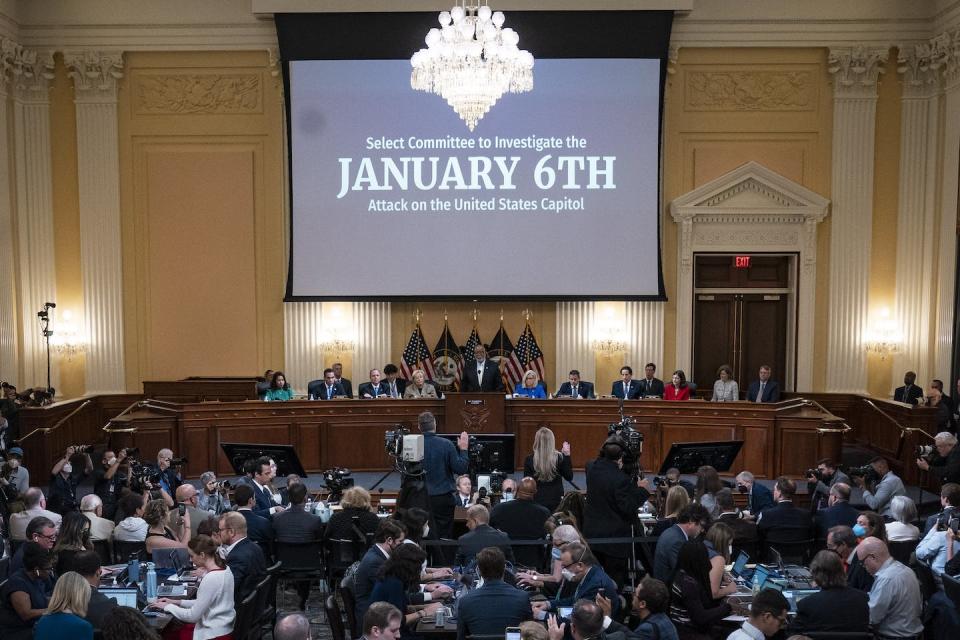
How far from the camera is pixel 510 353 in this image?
16.2 m

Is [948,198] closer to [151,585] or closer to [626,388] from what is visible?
[626,388]

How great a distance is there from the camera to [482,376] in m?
13.7

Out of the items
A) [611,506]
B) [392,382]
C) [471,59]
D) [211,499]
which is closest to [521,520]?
[611,506]

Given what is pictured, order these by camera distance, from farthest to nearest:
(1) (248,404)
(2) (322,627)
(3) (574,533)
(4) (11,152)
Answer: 1. (4) (11,152)
2. (1) (248,404)
3. (2) (322,627)
4. (3) (574,533)

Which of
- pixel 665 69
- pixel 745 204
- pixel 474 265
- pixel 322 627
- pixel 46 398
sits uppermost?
pixel 665 69

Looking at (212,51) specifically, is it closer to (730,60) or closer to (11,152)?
(11,152)

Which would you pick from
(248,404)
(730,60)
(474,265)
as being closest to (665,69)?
(730,60)

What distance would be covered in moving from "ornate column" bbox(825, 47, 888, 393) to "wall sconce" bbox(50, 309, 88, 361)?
510 inches

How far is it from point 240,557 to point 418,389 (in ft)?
25.3

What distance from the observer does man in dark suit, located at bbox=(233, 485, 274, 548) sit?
25.8ft

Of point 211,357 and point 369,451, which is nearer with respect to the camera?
point 369,451

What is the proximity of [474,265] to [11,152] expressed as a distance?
799cm

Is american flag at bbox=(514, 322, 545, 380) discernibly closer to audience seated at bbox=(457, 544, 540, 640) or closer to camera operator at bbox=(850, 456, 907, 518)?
camera operator at bbox=(850, 456, 907, 518)

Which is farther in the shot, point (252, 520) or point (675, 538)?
point (252, 520)
